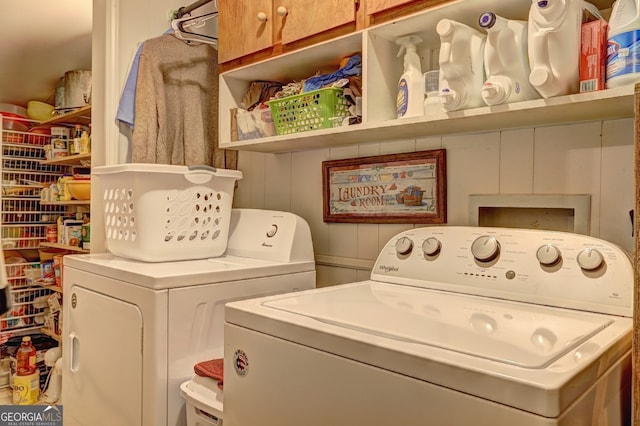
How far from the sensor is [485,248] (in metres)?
1.24

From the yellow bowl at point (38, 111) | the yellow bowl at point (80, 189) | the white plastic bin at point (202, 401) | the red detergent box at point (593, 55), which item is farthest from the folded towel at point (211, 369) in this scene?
the yellow bowl at point (38, 111)

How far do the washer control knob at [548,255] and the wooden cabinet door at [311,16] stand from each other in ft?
2.77

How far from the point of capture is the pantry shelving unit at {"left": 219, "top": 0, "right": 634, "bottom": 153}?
44.4 inches

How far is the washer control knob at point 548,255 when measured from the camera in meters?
1.12

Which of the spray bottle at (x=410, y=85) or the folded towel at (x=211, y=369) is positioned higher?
the spray bottle at (x=410, y=85)

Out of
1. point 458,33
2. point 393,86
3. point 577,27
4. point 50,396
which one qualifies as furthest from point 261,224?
point 50,396

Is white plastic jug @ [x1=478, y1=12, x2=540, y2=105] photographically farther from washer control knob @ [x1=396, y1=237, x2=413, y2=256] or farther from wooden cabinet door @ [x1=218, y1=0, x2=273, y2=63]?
wooden cabinet door @ [x1=218, y1=0, x2=273, y2=63]

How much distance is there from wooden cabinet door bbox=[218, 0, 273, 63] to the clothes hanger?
20cm

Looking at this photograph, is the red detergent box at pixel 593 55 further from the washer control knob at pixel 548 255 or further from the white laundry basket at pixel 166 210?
the white laundry basket at pixel 166 210

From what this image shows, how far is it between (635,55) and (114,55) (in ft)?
6.70

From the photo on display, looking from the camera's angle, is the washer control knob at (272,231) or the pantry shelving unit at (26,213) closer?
the washer control knob at (272,231)

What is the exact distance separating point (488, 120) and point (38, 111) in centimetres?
383

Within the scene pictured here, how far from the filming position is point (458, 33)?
1.17 metres

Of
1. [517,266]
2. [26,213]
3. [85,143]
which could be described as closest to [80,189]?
[85,143]
